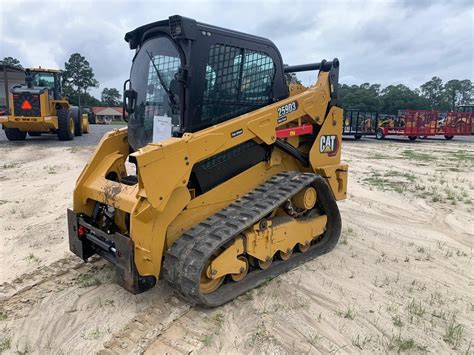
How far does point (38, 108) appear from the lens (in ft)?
52.3

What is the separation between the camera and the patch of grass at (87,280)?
4133mm

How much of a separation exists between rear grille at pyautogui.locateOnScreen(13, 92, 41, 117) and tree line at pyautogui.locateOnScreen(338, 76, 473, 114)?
44.0 m

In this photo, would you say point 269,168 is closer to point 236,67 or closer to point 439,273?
point 236,67

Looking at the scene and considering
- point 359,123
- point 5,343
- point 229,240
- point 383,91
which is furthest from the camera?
point 383,91

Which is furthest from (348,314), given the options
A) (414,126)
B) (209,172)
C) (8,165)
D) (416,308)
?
(414,126)

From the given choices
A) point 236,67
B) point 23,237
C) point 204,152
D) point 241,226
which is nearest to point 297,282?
point 241,226

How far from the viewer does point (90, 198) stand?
4289mm

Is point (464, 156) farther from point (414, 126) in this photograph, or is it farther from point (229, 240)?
point (229, 240)

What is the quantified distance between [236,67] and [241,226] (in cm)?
170

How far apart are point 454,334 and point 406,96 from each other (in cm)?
7882

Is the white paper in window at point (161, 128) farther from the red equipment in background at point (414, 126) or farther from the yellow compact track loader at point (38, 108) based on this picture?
the red equipment in background at point (414, 126)

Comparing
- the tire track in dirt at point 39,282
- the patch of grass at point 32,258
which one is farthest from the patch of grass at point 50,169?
the tire track in dirt at point 39,282

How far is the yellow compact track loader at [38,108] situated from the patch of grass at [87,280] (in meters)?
13.4

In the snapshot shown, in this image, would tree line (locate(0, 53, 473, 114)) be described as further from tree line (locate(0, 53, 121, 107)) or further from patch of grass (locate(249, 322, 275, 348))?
patch of grass (locate(249, 322, 275, 348))
